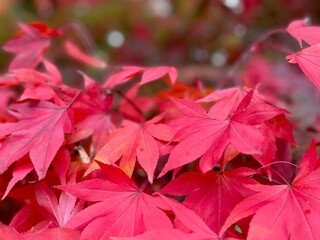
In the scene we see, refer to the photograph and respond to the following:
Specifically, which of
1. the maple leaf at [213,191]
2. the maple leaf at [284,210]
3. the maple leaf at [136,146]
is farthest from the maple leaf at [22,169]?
the maple leaf at [284,210]

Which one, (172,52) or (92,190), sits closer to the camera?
(92,190)

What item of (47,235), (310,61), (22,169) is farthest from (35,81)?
(310,61)

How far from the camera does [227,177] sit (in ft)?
2.28

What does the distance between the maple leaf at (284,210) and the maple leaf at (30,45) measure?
2.10 feet

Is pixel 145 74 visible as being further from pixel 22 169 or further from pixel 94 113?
pixel 22 169

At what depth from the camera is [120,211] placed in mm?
659

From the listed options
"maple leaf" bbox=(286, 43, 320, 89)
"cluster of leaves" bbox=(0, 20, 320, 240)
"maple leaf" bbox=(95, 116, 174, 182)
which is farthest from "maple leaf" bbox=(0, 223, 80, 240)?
"maple leaf" bbox=(286, 43, 320, 89)

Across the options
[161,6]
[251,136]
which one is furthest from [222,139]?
[161,6]

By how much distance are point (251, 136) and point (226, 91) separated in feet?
0.69

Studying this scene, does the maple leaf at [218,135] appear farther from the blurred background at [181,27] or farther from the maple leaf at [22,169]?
the blurred background at [181,27]

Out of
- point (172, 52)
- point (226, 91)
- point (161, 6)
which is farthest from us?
point (161, 6)

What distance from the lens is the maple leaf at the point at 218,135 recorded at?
636mm

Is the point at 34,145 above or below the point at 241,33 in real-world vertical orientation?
above

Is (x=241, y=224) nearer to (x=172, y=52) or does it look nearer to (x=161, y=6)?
(x=172, y=52)
